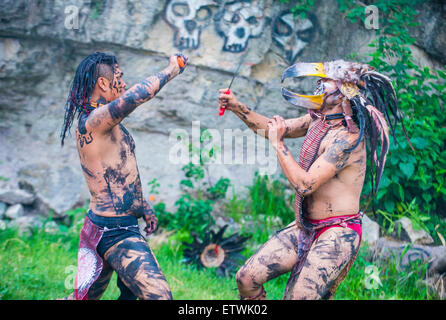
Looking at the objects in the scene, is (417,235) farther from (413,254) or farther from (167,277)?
(167,277)

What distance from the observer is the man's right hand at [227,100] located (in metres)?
3.34

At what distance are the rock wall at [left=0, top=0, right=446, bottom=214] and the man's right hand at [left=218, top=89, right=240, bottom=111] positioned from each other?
2429 millimetres

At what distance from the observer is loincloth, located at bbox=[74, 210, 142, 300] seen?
283cm

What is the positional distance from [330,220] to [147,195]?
3.43m

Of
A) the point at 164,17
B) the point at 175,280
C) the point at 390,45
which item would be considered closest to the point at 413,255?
the point at 175,280

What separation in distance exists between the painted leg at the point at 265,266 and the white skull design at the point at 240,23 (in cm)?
346

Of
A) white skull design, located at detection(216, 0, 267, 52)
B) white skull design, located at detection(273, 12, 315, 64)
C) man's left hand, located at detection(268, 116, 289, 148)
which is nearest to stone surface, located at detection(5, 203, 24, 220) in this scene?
white skull design, located at detection(216, 0, 267, 52)

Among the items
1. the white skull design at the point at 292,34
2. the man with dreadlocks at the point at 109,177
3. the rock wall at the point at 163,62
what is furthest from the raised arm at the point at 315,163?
the white skull design at the point at 292,34

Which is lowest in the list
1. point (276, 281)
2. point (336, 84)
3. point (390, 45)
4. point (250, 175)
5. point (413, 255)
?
point (276, 281)

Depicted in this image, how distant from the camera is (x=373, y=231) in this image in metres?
4.93

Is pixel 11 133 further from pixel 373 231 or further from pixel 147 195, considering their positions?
pixel 373 231

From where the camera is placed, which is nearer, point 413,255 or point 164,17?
point 413,255

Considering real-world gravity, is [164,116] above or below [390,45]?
below

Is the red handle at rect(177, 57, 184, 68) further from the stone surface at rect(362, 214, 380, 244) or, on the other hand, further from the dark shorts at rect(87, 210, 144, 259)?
the stone surface at rect(362, 214, 380, 244)
